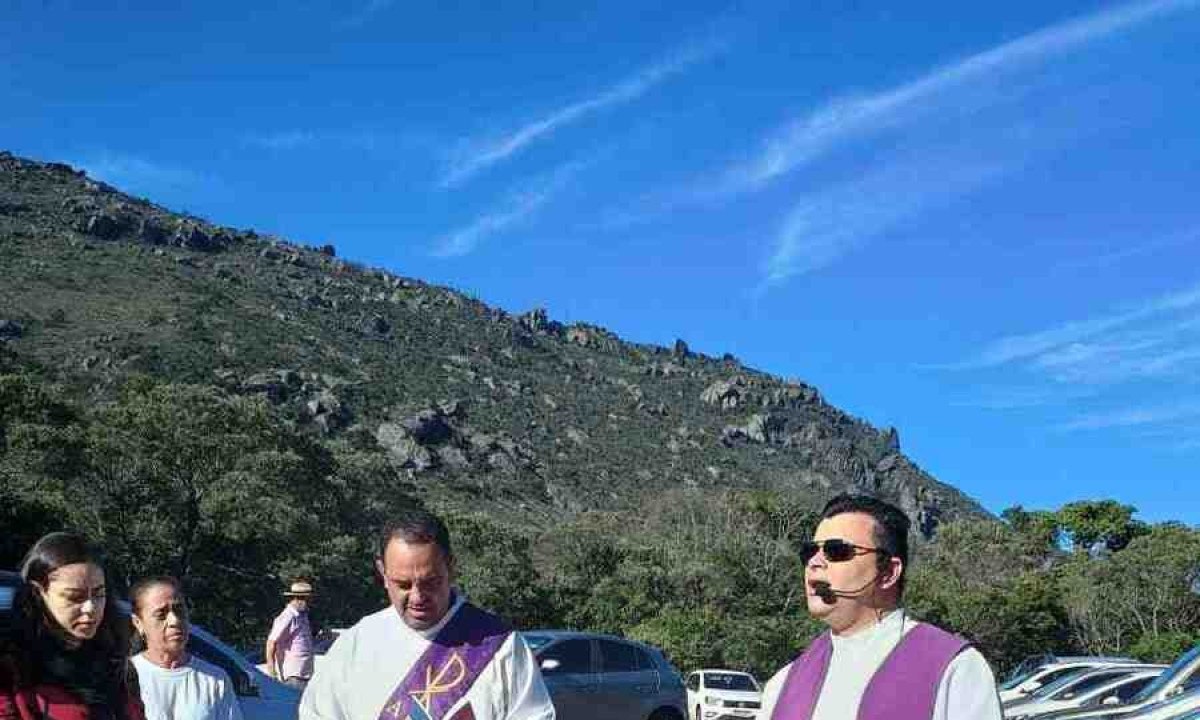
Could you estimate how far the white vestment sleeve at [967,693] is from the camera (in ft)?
9.75

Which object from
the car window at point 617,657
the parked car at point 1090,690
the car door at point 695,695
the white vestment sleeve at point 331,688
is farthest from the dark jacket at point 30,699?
the car door at point 695,695

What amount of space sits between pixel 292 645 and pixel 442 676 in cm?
971

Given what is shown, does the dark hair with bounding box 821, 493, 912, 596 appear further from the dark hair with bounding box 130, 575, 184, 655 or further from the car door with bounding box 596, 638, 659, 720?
the car door with bounding box 596, 638, 659, 720

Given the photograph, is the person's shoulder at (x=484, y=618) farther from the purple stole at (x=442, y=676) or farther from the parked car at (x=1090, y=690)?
the parked car at (x=1090, y=690)

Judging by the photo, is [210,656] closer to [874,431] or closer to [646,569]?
[646,569]

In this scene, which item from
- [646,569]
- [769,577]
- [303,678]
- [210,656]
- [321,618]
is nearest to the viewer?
[210,656]

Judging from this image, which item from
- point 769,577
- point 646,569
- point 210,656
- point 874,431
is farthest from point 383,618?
point 874,431

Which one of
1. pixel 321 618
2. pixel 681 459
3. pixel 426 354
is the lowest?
pixel 321 618

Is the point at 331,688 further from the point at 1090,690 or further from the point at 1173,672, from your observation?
the point at 1090,690

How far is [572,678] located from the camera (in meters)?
15.3

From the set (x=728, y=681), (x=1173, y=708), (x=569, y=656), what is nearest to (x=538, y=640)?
(x=569, y=656)

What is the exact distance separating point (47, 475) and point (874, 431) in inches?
4730

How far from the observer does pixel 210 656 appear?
8992mm

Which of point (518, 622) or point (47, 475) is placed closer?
point (47, 475)
